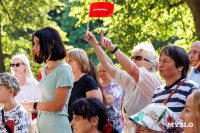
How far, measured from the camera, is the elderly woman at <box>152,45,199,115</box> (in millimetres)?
3773

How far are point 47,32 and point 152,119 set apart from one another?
1.70 meters

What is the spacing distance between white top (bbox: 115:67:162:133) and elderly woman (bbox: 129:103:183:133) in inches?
55.4

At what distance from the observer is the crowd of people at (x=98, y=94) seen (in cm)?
297

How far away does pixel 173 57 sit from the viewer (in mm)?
4012

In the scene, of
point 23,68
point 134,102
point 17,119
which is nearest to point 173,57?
point 134,102

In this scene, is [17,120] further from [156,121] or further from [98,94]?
[156,121]

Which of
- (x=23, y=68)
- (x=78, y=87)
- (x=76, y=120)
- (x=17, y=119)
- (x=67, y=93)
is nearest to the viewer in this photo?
(x=76, y=120)

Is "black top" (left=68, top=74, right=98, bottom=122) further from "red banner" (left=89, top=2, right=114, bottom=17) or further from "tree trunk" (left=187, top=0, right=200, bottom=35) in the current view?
"tree trunk" (left=187, top=0, right=200, bottom=35)

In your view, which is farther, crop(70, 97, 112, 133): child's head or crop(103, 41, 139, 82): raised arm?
crop(103, 41, 139, 82): raised arm

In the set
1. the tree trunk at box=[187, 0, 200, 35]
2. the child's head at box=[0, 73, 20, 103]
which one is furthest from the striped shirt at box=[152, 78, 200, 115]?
the tree trunk at box=[187, 0, 200, 35]

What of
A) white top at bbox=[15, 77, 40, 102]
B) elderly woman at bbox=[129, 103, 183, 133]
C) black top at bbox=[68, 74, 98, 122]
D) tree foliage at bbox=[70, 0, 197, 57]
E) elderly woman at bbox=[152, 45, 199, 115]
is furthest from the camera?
tree foliage at bbox=[70, 0, 197, 57]

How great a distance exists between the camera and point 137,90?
4465mm

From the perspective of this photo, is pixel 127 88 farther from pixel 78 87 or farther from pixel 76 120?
pixel 76 120

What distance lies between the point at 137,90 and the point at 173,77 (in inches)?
24.0
